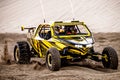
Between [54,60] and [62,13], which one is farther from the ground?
[62,13]

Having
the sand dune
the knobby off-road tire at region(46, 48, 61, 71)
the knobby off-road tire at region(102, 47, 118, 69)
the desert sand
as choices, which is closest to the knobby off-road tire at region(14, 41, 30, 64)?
the desert sand

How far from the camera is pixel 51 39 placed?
425 inches

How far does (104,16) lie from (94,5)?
1.97 metres

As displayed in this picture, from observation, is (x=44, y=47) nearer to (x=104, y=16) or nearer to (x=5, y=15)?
(x=104, y=16)

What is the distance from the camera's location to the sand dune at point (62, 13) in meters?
25.9

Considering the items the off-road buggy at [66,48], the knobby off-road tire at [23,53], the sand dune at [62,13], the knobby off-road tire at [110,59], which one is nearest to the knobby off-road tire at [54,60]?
the off-road buggy at [66,48]

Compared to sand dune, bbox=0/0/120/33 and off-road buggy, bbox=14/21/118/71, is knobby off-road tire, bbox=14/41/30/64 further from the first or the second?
sand dune, bbox=0/0/120/33

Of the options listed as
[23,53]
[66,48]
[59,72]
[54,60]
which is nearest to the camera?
[59,72]

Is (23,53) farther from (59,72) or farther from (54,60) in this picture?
(59,72)

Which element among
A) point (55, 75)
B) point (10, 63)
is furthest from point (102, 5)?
point (55, 75)

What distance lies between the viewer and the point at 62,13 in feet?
90.1

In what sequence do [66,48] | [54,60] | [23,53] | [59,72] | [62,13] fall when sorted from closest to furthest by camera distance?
1. [59,72]
2. [54,60]
3. [66,48]
4. [23,53]
5. [62,13]

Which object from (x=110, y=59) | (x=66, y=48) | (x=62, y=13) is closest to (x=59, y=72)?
(x=66, y=48)

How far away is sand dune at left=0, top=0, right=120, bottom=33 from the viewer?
85.0 ft
